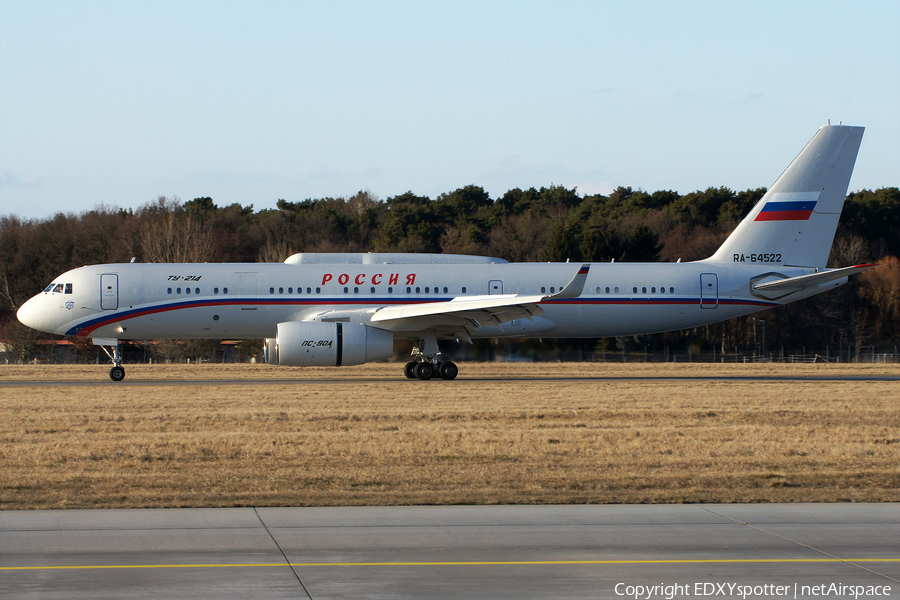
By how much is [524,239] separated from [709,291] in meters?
37.0

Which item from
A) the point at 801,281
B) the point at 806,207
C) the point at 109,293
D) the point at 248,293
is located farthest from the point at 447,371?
the point at 806,207

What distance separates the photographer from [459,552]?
Answer: 8.01 m

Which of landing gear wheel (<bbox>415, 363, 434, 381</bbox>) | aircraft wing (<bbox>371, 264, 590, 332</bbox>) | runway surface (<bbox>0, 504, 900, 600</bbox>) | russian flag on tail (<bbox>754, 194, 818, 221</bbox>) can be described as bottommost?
runway surface (<bbox>0, 504, 900, 600</bbox>)

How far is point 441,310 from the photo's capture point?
27297 mm

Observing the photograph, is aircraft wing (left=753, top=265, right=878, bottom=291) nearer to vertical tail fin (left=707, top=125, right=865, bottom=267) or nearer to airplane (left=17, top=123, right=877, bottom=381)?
airplane (left=17, top=123, right=877, bottom=381)

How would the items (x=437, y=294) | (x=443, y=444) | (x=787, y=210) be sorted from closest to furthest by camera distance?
(x=443, y=444) → (x=437, y=294) → (x=787, y=210)

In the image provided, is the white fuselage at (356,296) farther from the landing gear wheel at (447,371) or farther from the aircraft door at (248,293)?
the landing gear wheel at (447,371)

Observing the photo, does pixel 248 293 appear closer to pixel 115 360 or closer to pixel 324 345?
pixel 324 345

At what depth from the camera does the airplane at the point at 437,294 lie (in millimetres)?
28250

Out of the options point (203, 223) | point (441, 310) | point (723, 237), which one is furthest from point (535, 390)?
point (203, 223)

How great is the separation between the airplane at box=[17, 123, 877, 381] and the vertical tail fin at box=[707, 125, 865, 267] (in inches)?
1.4

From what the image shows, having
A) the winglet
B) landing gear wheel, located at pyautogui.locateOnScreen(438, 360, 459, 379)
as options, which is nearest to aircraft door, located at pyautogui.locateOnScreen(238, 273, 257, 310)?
landing gear wheel, located at pyautogui.locateOnScreen(438, 360, 459, 379)

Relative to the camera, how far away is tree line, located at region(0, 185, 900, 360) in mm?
57812

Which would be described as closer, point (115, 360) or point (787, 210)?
point (115, 360)
